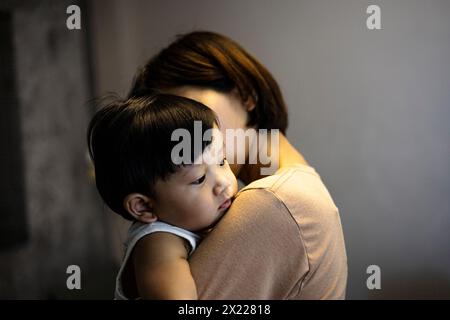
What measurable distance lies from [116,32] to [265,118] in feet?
2.84

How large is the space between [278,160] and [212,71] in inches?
9.6

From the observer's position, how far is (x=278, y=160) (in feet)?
3.62

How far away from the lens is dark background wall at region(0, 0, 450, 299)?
1377 mm

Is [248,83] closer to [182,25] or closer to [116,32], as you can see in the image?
[182,25]

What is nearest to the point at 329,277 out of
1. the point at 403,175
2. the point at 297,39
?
the point at 403,175

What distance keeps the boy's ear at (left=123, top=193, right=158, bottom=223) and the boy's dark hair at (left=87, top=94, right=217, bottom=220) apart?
0.01 metres

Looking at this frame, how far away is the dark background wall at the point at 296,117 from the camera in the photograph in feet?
4.52

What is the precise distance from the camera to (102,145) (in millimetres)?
877

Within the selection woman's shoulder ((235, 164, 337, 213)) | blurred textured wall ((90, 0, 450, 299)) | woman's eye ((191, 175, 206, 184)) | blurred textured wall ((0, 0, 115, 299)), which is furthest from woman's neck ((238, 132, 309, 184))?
blurred textured wall ((0, 0, 115, 299))

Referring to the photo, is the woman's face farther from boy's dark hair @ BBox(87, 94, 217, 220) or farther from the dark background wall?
the dark background wall

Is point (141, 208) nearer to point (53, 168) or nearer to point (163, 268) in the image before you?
point (163, 268)

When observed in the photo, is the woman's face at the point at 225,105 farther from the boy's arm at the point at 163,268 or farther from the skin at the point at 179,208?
the boy's arm at the point at 163,268

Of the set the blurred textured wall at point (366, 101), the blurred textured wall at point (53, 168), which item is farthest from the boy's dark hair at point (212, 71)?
the blurred textured wall at point (53, 168)

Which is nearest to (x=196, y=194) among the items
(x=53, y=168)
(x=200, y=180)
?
(x=200, y=180)
